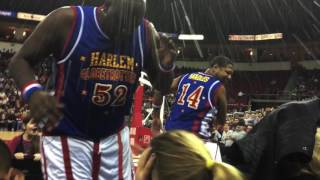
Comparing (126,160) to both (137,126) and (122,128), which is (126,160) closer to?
(122,128)

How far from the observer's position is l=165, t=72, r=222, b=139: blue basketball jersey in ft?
17.4

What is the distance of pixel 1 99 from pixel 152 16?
626 inches

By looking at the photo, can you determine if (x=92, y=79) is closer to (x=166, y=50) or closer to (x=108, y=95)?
(x=108, y=95)

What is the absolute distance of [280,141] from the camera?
4.65 ft

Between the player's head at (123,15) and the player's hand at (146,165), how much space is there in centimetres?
101

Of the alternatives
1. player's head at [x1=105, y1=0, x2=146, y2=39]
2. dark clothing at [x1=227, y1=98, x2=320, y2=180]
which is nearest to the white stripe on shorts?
player's head at [x1=105, y1=0, x2=146, y2=39]

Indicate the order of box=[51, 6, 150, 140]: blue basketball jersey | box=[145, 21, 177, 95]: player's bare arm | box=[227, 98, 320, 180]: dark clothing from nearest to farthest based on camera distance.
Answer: box=[227, 98, 320, 180]: dark clothing → box=[51, 6, 150, 140]: blue basketball jersey → box=[145, 21, 177, 95]: player's bare arm

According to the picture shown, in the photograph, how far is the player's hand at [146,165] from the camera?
1.61 metres

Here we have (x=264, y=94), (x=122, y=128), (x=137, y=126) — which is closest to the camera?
(x=122, y=128)

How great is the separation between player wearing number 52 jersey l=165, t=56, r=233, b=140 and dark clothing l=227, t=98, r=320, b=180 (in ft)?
12.3

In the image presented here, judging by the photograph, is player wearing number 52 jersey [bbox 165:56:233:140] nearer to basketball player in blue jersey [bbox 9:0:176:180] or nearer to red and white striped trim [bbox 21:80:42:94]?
basketball player in blue jersey [bbox 9:0:176:180]

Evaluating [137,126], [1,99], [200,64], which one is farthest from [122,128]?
[200,64]

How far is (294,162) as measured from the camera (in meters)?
1.43

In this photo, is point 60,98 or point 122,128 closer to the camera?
point 60,98
